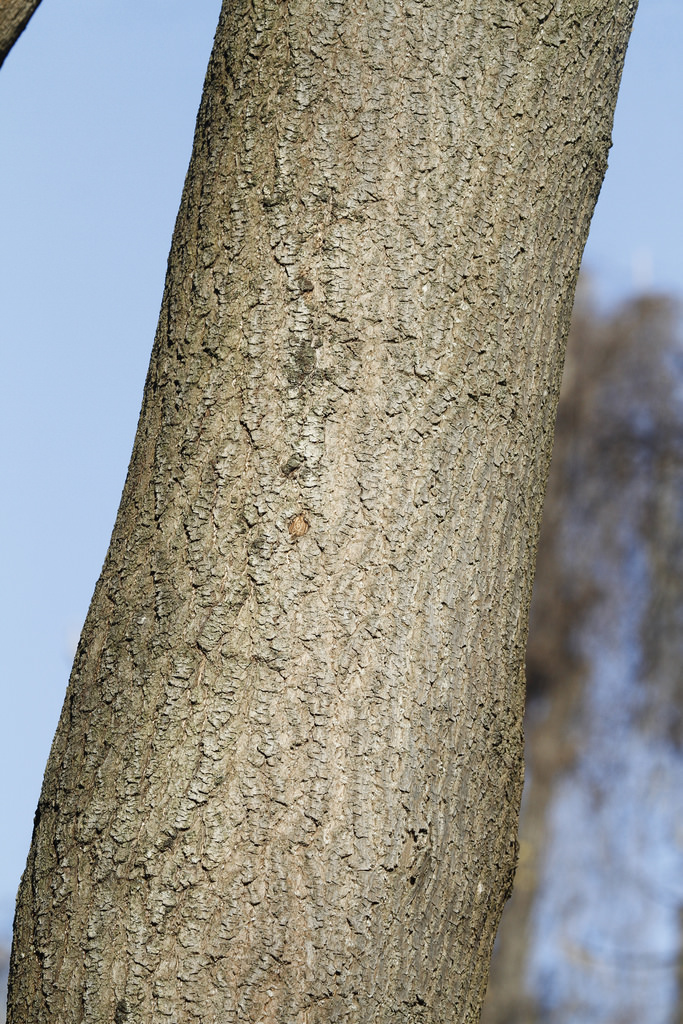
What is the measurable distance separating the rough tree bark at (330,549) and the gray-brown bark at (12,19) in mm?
207

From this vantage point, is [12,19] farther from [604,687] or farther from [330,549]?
[604,687]

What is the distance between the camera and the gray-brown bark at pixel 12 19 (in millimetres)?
953

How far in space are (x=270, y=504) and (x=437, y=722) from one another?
0.70 feet

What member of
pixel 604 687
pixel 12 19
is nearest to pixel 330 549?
pixel 12 19

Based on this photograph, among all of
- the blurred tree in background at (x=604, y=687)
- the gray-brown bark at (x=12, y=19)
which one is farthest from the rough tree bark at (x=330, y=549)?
the blurred tree in background at (x=604, y=687)

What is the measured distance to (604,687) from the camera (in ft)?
17.7

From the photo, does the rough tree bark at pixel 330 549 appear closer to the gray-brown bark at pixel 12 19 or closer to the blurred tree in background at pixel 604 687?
the gray-brown bark at pixel 12 19

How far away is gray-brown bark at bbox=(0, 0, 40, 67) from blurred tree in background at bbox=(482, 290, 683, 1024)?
4.61m

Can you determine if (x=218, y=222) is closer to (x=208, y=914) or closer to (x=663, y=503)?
(x=208, y=914)

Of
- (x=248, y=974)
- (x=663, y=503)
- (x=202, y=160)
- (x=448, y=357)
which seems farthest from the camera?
(x=663, y=503)

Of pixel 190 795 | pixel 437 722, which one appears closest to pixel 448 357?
pixel 437 722

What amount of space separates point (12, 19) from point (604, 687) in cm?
497

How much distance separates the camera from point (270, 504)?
79 centimetres

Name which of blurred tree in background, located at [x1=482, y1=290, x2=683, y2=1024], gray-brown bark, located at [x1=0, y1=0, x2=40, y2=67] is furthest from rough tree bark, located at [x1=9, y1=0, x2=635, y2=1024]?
blurred tree in background, located at [x1=482, y1=290, x2=683, y2=1024]
